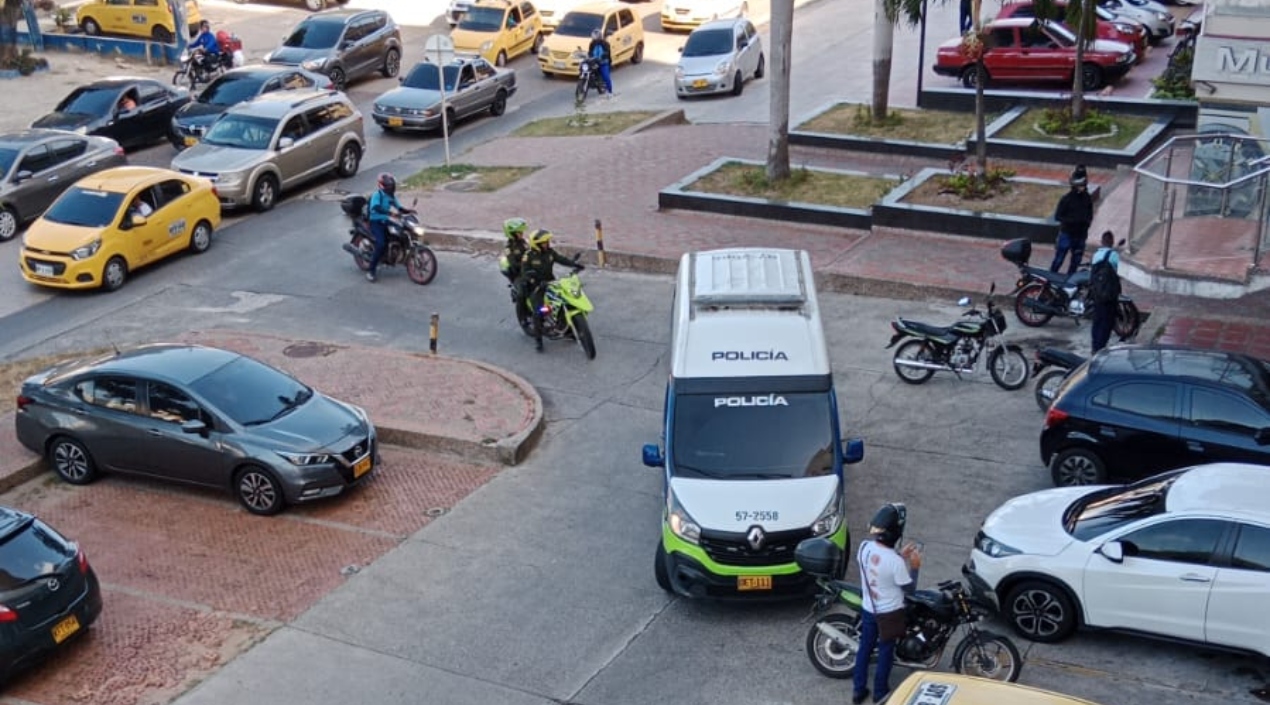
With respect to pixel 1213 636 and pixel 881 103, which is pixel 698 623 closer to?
pixel 1213 636

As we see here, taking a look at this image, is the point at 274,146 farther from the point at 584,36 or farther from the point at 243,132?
the point at 584,36

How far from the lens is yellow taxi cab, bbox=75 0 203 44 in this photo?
39438 mm

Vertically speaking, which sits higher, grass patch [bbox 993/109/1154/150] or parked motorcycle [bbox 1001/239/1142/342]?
grass patch [bbox 993/109/1154/150]

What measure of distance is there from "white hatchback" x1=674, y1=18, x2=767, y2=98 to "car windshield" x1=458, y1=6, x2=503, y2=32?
588cm

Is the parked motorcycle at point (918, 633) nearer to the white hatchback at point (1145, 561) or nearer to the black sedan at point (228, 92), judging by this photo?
the white hatchback at point (1145, 561)

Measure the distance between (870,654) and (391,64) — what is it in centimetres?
2998

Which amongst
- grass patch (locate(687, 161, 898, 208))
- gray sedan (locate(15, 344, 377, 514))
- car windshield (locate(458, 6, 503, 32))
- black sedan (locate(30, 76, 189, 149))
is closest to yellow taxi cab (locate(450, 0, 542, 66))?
car windshield (locate(458, 6, 503, 32))

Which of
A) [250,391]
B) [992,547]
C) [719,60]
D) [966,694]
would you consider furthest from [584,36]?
→ [966,694]

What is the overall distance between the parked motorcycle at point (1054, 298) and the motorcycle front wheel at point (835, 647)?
26.9 feet

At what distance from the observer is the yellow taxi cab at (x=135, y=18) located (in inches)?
1553

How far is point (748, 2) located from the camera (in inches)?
1769

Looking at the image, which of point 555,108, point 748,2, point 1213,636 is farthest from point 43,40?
point 1213,636

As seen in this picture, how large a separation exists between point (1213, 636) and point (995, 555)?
5.95ft

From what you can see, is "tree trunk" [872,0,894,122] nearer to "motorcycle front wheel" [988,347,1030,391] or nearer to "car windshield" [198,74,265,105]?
"motorcycle front wheel" [988,347,1030,391]
